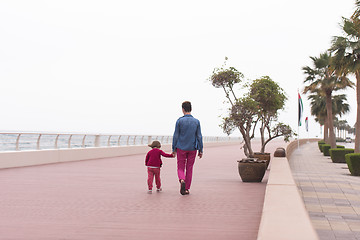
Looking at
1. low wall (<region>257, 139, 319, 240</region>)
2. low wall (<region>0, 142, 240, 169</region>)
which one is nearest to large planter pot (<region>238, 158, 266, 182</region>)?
low wall (<region>257, 139, 319, 240</region>)

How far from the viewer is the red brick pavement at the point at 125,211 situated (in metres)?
5.63

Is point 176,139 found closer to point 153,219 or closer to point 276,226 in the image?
point 153,219

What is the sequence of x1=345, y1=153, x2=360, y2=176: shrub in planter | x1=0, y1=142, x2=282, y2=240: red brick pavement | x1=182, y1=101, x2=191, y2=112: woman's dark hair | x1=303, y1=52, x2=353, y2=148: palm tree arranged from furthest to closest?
x1=303, y1=52, x2=353, y2=148: palm tree
x1=345, y1=153, x2=360, y2=176: shrub in planter
x1=182, y1=101, x2=191, y2=112: woman's dark hair
x1=0, y1=142, x2=282, y2=240: red brick pavement

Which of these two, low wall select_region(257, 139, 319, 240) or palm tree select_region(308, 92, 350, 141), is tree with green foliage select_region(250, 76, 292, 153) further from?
palm tree select_region(308, 92, 350, 141)

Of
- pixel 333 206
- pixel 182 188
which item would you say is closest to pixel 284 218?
pixel 182 188

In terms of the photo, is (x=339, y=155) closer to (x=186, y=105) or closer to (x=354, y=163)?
(x=354, y=163)

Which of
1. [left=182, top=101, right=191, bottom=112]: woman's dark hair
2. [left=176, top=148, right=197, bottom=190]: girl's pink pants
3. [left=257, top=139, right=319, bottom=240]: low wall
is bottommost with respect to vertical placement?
[left=257, top=139, right=319, bottom=240]: low wall

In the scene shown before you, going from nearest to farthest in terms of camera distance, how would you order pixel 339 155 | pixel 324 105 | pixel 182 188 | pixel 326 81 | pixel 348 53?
pixel 182 188
pixel 348 53
pixel 339 155
pixel 326 81
pixel 324 105

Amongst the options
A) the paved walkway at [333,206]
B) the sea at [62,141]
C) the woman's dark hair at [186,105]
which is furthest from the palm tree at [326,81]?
the woman's dark hair at [186,105]

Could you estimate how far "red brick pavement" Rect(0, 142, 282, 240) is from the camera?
5.63 meters

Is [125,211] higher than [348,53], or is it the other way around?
[348,53]

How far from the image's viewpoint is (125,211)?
7.23 meters

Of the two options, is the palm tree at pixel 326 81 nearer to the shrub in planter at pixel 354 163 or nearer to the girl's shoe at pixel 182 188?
the shrub in planter at pixel 354 163

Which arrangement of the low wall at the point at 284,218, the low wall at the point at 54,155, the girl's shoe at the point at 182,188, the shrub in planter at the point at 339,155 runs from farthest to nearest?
the shrub in planter at the point at 339,155 < the low wall at the point at 54,155 < the girl's shoe at the point at 182,188 < the low wall at the point at 284,218
